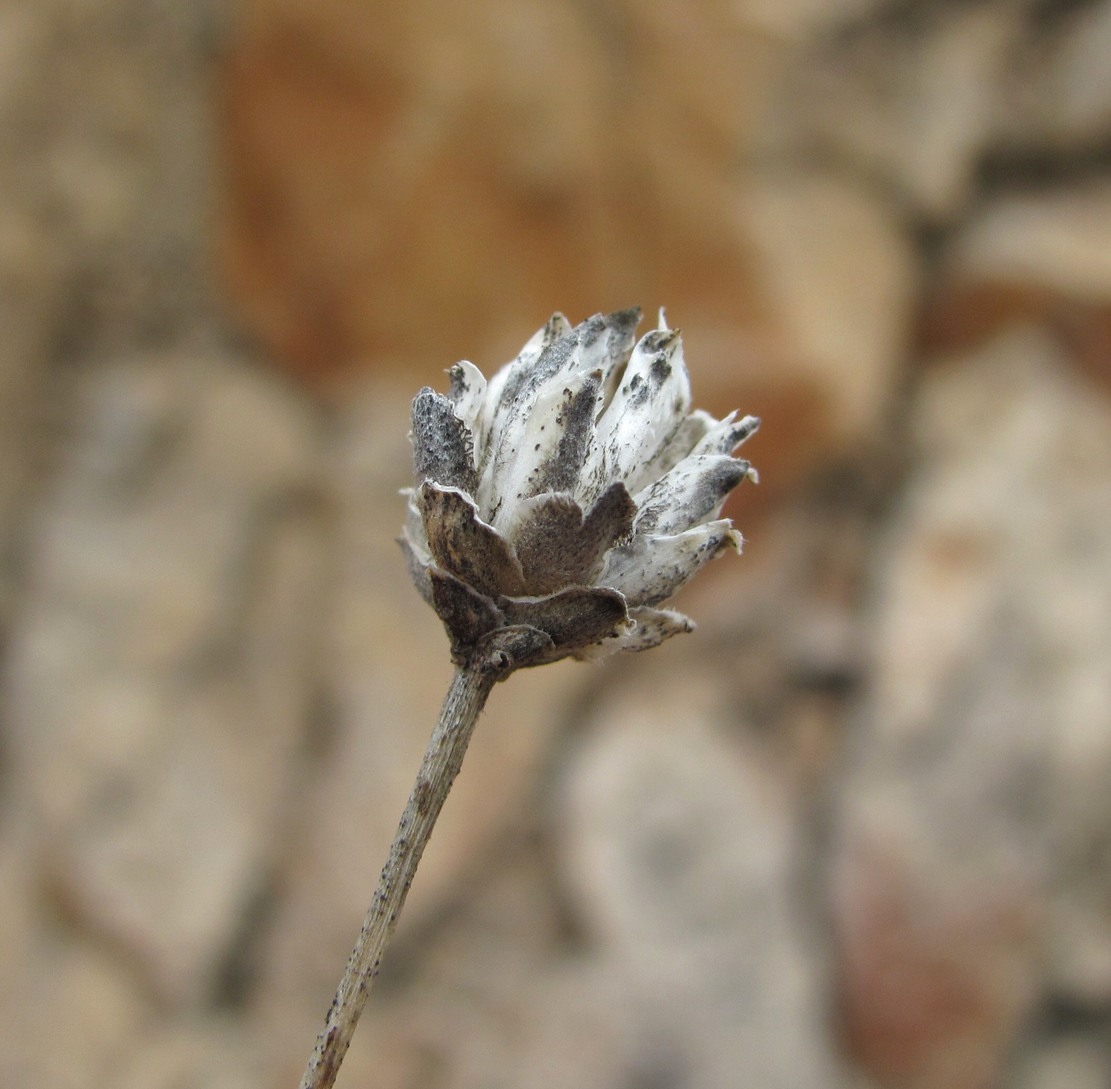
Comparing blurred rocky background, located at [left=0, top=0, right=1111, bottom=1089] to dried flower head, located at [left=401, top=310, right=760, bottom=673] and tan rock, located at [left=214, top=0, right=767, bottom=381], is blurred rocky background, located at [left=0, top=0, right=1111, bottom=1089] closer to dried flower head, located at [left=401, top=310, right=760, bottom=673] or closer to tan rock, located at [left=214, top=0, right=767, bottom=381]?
tan rock, located at [left=214, top=0, right=767, bottom=381]

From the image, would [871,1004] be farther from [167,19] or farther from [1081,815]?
[167,19]

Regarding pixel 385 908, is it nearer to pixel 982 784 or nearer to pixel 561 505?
pixel 561 505

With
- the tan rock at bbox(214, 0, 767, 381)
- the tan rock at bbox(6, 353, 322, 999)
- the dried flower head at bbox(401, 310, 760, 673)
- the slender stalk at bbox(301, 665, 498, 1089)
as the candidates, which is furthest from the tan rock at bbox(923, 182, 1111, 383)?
the slender stalk at bbox(301, 665, 498, 1089)

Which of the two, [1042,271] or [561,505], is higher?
[1042,271]

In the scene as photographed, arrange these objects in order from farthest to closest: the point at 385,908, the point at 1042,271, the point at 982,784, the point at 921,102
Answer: the point at 921,102 → the point at 1042,271 → the point at 982,784 → the point at 385,908

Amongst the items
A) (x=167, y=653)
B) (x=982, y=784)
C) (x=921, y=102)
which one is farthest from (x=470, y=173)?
(x=982, y=784)

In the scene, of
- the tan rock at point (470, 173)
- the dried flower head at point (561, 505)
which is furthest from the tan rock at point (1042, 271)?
the dried flower head at point (561, 505)

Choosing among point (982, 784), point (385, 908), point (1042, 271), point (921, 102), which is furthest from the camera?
point (921, 102)

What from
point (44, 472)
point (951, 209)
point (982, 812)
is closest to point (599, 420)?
point (982, 812)

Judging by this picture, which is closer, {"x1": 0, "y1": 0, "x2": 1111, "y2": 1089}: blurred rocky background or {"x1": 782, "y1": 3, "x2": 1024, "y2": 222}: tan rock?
{"x1": 0, "y1": 0, "x2": 1111, "y2": 1089}: blurred rocky background
